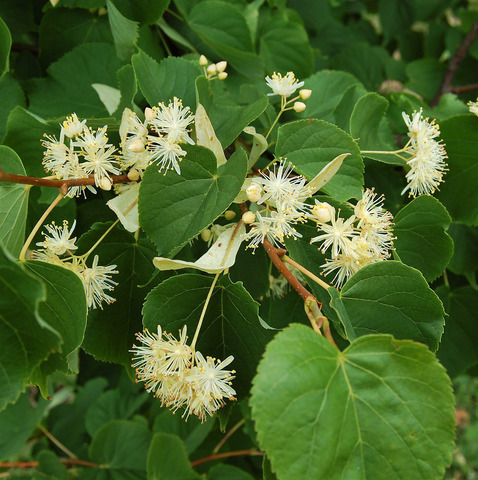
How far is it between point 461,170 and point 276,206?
0.60 meters

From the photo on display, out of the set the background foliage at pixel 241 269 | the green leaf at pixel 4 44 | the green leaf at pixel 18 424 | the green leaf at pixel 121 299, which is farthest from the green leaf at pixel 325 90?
the green leaf at pixel 18 424

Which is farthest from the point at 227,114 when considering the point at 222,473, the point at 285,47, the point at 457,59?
the point at 457,59

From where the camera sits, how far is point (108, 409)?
187 cm

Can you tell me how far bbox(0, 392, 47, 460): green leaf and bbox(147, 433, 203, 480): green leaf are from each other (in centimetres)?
59

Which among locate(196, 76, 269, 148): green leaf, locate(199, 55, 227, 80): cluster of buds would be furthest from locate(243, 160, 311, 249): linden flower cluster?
locate(199, 55, 227, 80): cluster of buds

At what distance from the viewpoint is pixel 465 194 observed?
1.19m

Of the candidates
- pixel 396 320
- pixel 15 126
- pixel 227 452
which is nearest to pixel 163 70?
pixel 15 126

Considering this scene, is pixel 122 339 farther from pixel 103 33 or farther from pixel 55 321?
pixel 103 33

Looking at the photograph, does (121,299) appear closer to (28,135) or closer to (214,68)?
(28,135)

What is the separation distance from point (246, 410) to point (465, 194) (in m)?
0.99

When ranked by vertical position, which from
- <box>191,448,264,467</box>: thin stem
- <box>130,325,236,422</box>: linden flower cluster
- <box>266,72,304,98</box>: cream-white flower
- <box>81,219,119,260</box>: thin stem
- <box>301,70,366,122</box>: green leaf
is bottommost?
<box>191,448,264,467</box>: thin stem

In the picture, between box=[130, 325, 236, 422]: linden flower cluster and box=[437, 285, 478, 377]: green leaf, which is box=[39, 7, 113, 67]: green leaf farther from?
box=[437, 285, 478, 377]: green leaf

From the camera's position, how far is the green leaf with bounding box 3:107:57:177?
102 cm

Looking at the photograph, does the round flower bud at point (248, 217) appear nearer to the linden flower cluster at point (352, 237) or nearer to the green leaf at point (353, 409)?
the linden flower cluster at point (352, 237)
